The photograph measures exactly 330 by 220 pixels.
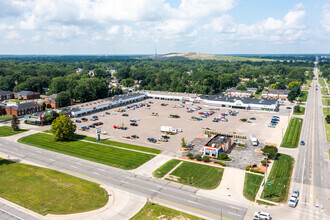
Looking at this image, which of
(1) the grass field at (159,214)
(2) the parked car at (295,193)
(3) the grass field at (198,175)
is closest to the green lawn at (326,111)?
(2) the parked car at (295,193)

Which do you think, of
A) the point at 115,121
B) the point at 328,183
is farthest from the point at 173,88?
the point at 328,183

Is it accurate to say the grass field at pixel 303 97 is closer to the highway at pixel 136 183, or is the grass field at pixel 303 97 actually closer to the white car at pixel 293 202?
the white car at pixel 293 202

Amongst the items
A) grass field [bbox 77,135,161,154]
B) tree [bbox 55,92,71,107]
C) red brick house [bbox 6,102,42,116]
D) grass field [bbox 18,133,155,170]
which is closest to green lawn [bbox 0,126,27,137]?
grass field [bbox 18,133,155,170]

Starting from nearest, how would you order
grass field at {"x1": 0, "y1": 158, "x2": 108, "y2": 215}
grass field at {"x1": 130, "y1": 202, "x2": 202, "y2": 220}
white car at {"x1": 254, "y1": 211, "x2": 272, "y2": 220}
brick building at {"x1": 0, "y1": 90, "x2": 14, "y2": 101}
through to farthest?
white car at {"x1": 254, "y1": 211, "x2": 272, "y2": 220} < grass field at {"x1": 130, "y1": 202, "x2": 202, "y2": 220} < grass field at {"x1": 0, "y1": 158, "x2": 108, "y2": 215} < brick building at {"x1": 0, "y1": 90, "x2": 14, "y2": 101}

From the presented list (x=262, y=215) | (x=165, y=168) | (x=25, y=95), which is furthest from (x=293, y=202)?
(x=25, y=95)

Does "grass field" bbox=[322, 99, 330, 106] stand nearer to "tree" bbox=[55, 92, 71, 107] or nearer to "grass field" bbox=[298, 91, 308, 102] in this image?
"grass field" bbox=[298, 91, 308, 102]

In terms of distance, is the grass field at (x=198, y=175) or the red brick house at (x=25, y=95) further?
the red brick house at (x=25, y=95)

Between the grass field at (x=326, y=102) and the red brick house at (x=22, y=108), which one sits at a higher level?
the red brick house at (x=22, y=108)
